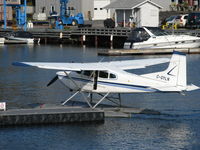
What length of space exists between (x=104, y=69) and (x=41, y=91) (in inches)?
351

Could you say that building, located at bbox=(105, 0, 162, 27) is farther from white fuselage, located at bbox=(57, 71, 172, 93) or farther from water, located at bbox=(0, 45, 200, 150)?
white fuselage, located at bbox=(57, 71, 172, 93)

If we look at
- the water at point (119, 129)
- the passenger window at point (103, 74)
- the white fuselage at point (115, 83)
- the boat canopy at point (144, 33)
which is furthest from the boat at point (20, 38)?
the passenger window at point (103, 74)

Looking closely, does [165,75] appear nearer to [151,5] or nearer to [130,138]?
[130,138]

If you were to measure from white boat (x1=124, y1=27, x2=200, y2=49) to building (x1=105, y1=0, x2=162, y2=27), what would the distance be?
15.9 meters

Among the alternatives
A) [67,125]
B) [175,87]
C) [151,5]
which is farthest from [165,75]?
[151,5]

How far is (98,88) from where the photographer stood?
78.6 ft

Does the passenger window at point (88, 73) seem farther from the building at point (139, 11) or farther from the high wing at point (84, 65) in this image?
the building at point (139, 11)

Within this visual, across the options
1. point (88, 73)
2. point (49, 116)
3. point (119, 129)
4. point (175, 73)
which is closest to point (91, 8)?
point (88, 73)

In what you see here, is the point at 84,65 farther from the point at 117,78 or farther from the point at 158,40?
the point at 158,40

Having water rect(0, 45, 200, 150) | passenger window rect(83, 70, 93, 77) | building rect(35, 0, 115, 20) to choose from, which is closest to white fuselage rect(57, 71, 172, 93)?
passenger window rect(83, 70, 93, 77)

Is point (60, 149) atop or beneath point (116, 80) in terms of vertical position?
beneath

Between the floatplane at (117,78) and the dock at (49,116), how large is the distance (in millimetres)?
634

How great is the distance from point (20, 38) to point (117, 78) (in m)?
46.1

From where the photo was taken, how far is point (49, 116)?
2344cm
